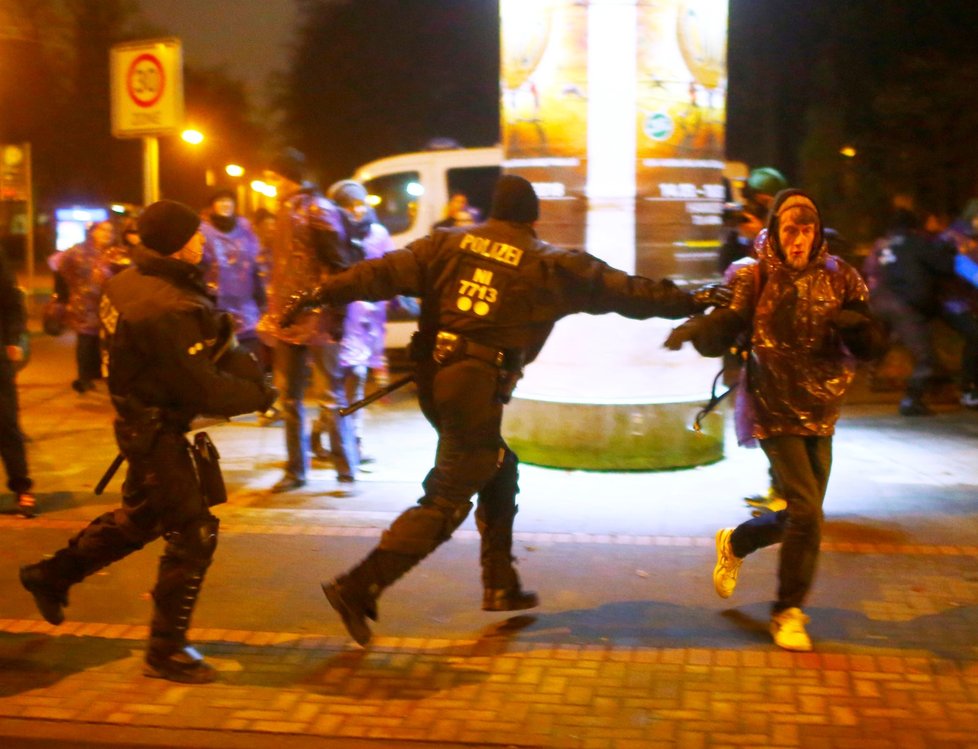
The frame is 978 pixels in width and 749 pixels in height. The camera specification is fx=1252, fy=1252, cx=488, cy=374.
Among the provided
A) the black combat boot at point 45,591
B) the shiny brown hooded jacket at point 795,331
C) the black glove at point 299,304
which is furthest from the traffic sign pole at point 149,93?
the shiny brown hooded jacket at point 795,331

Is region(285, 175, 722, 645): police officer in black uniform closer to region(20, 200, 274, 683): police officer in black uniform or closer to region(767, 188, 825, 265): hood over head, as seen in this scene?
region(767, 188, 825, 265): hood over head

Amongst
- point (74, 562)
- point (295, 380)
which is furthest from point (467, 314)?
point (295, 380)

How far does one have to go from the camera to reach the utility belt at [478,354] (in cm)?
488

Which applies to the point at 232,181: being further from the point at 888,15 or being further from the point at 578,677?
the point at 578,677

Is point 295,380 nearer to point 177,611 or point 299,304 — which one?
point 299,304

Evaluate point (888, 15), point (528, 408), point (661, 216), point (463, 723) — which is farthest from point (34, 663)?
point (888, 15)

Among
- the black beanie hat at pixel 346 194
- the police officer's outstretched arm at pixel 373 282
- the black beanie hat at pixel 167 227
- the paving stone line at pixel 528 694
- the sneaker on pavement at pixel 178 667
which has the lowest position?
the paving stone line at pixel 528 694

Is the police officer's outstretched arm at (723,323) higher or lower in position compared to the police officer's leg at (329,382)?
higher

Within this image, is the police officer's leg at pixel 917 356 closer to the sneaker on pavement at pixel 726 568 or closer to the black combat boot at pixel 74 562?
the sneaker on pavement at pixel 726 568

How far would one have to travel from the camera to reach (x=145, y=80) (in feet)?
29.0

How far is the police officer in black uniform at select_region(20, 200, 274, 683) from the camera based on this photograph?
4.55 m

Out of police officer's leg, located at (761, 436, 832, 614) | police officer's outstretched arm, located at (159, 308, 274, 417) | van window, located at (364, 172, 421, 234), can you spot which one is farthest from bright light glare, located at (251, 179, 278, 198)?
police officer's leg, located at (761, 436, 832, 614)

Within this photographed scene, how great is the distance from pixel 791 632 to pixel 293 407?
3.64 meters

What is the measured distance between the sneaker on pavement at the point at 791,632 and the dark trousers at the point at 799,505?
1.4 inches
